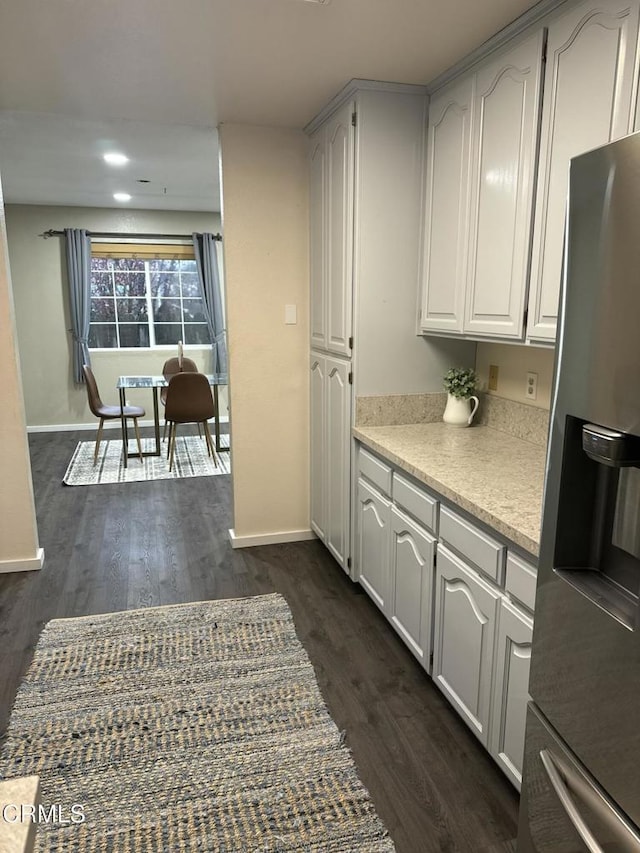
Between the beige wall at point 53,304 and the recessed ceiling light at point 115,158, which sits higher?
the recessed ceiling light at point 115,158

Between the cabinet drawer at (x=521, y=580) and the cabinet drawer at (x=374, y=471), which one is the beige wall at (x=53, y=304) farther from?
the cabinet drawer at (x=521, y=580)

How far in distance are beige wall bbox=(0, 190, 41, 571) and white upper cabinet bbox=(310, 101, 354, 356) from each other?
159 centimetres

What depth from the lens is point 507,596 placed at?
5.41 ft

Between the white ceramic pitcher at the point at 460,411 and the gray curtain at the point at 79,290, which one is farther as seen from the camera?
the gray curtain at the point at 79,290

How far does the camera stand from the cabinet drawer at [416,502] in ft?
6.71

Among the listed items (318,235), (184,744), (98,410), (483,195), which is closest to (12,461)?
(184,744)

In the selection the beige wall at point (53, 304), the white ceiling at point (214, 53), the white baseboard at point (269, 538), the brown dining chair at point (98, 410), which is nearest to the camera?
the white ceiling at point (214, 53)

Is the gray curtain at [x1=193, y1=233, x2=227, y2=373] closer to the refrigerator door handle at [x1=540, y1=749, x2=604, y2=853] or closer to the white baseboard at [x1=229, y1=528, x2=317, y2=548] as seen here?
→ the white baseboard at [x1=229, y1=528, x2=317, y2=548]

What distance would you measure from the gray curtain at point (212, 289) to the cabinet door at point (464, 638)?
525 cm

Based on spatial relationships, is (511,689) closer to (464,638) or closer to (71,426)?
(464,638)

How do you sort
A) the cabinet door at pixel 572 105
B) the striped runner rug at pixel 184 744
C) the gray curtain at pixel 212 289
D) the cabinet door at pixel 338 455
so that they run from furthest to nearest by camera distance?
the gray curtain at pixel 212 289, the cabinet door at pixel 338 455, the striped runner rug at pixel 184 744, the cabinet door at pixel 572 105

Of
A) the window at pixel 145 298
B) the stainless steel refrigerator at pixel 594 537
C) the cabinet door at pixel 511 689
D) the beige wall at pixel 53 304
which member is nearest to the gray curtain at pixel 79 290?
the beige wall at pixel 53 304

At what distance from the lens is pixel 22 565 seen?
10.7ft

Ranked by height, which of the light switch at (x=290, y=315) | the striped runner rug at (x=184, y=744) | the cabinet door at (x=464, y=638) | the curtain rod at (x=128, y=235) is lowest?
the striped runner rug at (x=184, y=744)
